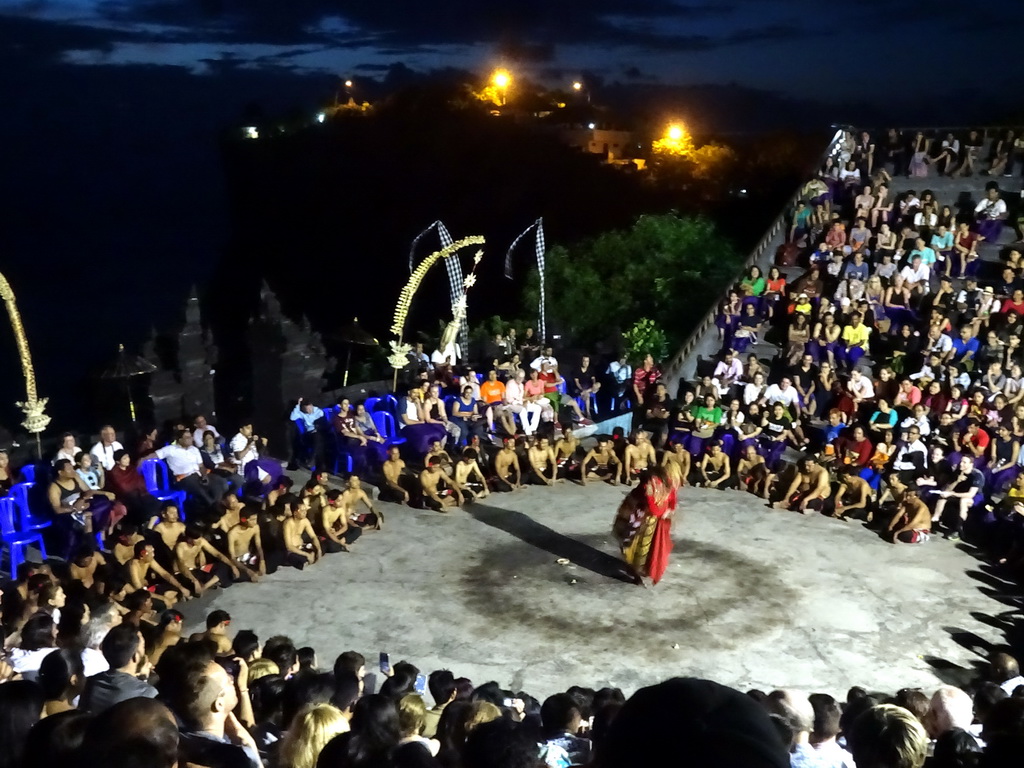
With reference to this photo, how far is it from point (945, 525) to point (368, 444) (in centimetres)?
702

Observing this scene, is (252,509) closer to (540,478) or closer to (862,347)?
(540,478)

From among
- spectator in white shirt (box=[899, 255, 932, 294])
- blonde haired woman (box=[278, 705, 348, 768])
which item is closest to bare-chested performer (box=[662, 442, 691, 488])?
spectator in white shirt (box=[899, 255, 932, 294])

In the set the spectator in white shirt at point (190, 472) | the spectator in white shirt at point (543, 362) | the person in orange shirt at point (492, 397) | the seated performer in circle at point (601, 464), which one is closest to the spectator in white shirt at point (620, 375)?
the spectator in white shirt at point (543, 362)

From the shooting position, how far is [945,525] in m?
11.6

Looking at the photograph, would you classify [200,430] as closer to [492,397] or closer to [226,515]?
[226,515]

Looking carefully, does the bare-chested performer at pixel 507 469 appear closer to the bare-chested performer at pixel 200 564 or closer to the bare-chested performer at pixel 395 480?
the bare-chested performer at pixel 395 480

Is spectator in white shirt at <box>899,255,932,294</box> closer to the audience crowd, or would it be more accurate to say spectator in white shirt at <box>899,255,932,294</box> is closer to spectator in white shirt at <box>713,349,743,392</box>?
the audience crowd

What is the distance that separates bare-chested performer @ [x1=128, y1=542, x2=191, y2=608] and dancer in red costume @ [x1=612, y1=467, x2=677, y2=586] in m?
4.26

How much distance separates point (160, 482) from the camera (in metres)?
11.4

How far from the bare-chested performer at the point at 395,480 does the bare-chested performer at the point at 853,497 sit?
5109mm

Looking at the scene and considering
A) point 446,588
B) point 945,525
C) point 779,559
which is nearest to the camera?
point 446,588

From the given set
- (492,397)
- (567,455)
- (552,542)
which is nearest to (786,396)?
(567,455)

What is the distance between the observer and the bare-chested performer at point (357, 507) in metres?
11.2

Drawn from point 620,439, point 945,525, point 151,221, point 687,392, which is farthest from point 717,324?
point 151,221
